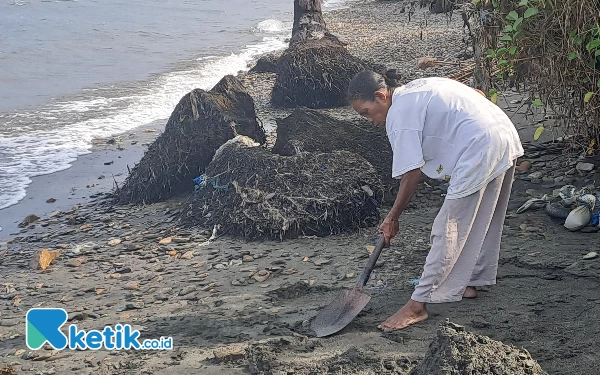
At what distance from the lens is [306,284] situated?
4.91 m

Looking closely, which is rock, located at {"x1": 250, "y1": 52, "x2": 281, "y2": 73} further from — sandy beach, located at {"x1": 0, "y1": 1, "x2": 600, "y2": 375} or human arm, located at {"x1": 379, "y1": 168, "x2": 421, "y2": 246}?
human arm, located at {"x1": 379, "y1": 168, "x2": 421, "y2": 246}

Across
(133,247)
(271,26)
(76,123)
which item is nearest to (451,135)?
(133,247)

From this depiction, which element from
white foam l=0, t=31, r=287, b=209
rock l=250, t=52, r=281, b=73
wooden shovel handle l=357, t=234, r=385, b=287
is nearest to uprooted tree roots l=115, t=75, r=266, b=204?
white foam l=0, t=31, r=287, b=209

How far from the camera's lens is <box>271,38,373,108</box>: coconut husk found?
415 inches

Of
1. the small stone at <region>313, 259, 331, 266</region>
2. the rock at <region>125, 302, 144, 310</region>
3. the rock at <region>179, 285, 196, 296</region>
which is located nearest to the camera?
the rock at <region>125, 302, 144, 310</region>

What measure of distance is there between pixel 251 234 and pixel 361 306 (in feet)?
6.27

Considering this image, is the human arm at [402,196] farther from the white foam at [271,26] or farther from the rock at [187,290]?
the white foam at [271,26]

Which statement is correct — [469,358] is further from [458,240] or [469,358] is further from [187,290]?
[187,290]

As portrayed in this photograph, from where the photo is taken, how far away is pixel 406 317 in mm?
4051

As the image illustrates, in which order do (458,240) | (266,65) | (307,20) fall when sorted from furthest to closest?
(307,20) < (266,65) < (458,240)

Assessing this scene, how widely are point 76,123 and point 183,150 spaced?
480 cm

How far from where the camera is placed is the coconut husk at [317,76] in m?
10.5

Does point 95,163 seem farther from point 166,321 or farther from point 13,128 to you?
point 166,321

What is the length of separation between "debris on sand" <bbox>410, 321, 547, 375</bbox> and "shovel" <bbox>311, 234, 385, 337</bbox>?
985mm
